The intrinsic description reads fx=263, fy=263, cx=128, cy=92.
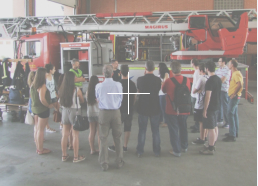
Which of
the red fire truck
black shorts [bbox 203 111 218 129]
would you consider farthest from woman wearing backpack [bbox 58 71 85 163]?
the red fire truck

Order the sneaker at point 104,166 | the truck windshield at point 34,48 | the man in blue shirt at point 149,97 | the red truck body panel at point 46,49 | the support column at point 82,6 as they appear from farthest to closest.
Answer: the support column at point 82,6 → the truck windshield at point 34,48 → the red truck body panel at point 46,49 → the man in blue shirt at point 149,97 → the sneaker at point 104,166

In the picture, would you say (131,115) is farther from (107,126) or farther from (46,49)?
(46,49)

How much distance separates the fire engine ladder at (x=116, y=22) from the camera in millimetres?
9125

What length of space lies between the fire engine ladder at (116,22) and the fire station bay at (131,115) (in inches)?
1.5

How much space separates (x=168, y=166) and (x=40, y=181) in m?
2.11

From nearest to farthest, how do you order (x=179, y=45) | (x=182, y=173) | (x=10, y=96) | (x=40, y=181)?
(x=40, y=181) < (x=182, y=173) < (x=10, y=96) < (x=179, y=45)

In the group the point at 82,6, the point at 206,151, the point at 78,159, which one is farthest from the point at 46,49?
the point at 82,6

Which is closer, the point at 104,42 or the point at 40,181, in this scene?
the point at 40,181

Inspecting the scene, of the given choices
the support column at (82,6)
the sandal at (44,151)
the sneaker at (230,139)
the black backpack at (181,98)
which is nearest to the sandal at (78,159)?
the sandal at (44,151)

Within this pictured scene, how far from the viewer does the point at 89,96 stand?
4.62 metres

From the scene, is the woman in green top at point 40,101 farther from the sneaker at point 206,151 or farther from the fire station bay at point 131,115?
the sneaker at point 206,151

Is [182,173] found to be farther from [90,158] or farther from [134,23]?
[134,23]

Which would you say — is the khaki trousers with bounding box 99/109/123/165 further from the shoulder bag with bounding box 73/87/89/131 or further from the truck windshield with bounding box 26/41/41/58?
the truck windshield with bounding box 26/41/41/58

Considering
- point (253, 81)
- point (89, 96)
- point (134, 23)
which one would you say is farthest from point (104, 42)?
point (253, 81)
